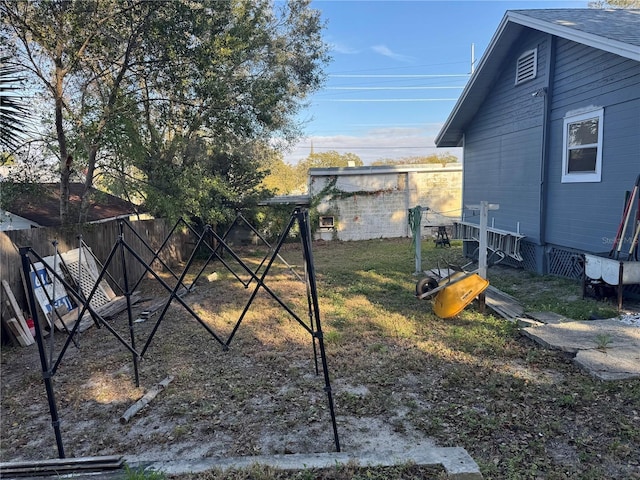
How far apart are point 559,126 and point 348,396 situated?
683 cm

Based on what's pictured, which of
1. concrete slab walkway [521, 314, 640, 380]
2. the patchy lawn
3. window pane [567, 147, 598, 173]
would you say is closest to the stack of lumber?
the patchy lawn

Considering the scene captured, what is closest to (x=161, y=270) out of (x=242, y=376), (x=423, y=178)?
(x=242, y=376)

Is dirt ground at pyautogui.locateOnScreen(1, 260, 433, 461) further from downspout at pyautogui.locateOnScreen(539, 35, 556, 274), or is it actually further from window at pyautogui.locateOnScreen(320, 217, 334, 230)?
window at pyautogui.locateOnScreen(320, 217, 334, 230)

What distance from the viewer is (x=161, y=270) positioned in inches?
454

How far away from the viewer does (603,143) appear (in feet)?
21.8

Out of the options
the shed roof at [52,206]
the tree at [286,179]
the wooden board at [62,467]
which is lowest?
the wooden board at [62,467]

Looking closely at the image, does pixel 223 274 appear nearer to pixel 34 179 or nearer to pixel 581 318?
pixel 34 179

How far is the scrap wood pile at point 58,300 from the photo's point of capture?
5.34m

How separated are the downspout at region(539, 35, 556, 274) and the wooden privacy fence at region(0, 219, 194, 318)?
732cm

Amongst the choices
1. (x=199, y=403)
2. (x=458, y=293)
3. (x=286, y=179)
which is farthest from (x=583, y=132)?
(x=286, y=179)

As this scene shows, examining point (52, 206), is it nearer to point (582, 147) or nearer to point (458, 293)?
point (458, 293)

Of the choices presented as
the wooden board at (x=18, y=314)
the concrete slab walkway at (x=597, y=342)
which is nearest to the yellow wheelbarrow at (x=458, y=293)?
the concrete slab walkway at (x=597, y=342)

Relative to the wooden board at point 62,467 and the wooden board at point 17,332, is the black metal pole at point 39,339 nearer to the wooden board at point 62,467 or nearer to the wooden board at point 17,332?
the wooden board at point 62,467

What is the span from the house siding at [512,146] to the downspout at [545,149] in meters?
0.09
